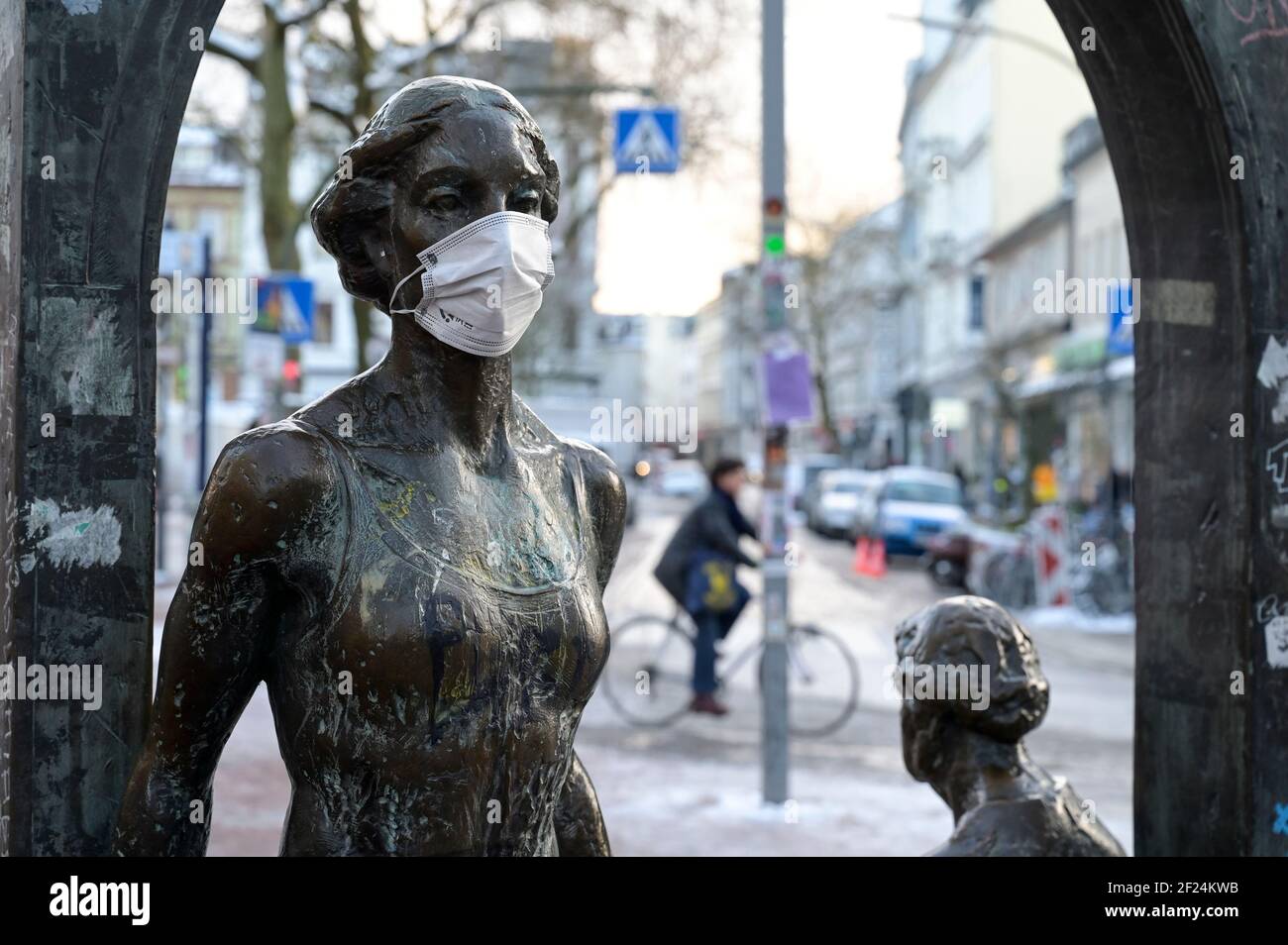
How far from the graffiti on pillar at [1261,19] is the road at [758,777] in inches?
224

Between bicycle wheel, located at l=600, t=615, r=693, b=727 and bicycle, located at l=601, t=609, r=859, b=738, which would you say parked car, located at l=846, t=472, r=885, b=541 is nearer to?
bicycle wheel, located at l=600, t=615, r=693, b=727

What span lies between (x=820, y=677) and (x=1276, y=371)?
985 cm

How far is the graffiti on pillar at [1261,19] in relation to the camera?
7.75 ft

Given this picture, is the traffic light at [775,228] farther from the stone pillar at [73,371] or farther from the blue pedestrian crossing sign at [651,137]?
the stone pillar at [73,371]

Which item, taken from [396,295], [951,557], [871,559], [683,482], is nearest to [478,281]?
[396,295]

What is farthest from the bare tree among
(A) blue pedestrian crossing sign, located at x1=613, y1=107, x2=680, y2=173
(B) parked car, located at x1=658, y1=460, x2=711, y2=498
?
(B) parked car, located at x1=658, y1=460, x2=711, y2=498

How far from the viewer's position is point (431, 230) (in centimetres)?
189

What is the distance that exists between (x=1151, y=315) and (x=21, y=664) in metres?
1.74

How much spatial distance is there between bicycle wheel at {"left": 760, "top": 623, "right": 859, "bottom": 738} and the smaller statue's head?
887 cm

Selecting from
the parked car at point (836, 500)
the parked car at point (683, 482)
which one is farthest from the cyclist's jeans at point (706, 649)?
the parked car at point (683, 482)

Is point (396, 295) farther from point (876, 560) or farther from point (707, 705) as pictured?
point (876, 560)

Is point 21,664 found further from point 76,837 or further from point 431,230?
point 431,230

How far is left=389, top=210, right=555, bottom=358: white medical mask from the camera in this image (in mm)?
1866

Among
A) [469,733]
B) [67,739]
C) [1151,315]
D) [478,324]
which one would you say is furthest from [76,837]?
[1151,315]
